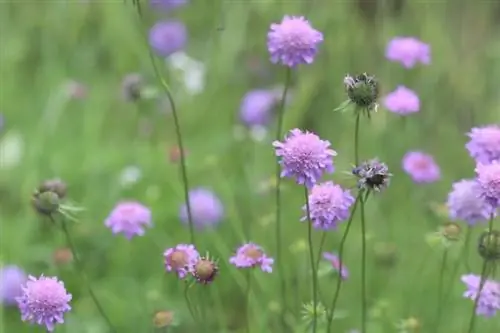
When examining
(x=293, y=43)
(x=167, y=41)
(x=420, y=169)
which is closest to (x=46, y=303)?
(x=293, y=43)

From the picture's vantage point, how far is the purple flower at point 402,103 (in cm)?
147

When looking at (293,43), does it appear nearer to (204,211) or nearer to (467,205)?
(467,205)

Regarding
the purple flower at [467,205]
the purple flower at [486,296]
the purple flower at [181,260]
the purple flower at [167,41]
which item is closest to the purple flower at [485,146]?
the purple flower at [467,205]

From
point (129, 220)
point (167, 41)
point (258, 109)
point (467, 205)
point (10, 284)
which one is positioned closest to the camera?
point (467, 205)

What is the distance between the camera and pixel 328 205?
1.10m

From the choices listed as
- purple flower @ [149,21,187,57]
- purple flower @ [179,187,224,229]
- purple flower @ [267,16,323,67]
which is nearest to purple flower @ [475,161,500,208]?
purple flower @ [267,16,323,67]

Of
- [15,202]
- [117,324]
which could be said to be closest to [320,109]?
[15,202]

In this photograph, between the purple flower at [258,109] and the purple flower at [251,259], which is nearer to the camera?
the purple flower at [251,259]

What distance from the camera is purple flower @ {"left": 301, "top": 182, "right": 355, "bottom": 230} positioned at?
1.10 meters

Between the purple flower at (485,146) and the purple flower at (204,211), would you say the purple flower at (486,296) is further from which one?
the purple flower at (204,211)

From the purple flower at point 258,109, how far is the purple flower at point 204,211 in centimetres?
32

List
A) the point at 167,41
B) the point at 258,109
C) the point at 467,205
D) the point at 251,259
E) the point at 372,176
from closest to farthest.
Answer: the point at 372,176 < the point at 251,259 < the point at 467,205 < the point at 258,109 < the point at 167,41

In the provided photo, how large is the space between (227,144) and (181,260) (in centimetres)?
93

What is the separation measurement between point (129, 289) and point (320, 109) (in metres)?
0.86
